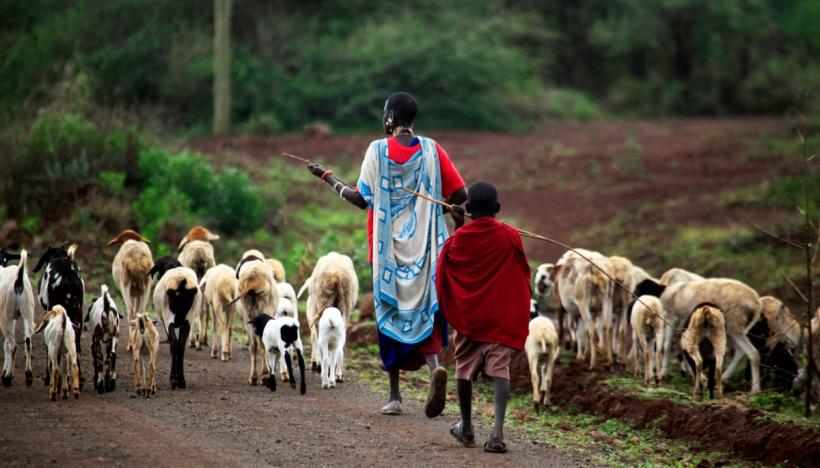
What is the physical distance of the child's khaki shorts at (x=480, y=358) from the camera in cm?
777

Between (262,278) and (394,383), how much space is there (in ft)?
6.58

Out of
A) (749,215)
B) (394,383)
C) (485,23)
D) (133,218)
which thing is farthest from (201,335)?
(485,23)

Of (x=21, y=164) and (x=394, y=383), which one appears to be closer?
(x=394, y=383)

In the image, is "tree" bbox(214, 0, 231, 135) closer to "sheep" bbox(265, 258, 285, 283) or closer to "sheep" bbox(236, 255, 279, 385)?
"sheep" bbox(265, 258, 285, 283)

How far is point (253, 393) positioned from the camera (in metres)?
9.50

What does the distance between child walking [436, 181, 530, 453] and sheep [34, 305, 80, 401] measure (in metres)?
2.89

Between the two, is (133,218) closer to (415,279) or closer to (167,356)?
(167,356)

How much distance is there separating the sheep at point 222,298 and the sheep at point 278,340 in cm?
100

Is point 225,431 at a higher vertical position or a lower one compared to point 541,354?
lower

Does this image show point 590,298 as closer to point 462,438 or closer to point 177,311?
point 462,438

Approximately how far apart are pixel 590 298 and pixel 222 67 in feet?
60.5

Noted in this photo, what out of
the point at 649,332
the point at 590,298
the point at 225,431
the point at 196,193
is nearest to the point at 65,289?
the point at 225,431

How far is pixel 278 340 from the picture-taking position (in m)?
9.41

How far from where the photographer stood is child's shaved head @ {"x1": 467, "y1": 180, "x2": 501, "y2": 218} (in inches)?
308
